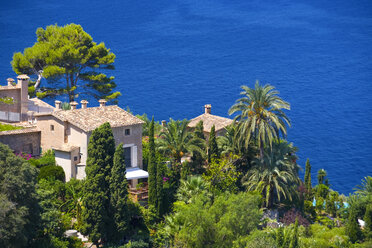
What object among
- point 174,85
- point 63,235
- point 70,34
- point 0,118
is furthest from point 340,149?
point 63,235

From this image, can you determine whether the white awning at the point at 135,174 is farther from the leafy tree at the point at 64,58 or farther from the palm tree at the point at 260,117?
the leafy tree at the point at 64,58

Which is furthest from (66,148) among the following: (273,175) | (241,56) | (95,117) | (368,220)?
(241,56)

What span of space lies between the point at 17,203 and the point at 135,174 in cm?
1167

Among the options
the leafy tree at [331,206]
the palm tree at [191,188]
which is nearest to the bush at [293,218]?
the leafy tree at [331,206]

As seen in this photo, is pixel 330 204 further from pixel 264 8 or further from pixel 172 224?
pixel 264 8

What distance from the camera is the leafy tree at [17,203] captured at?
104ft

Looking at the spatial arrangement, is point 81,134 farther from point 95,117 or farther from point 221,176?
point 221,176

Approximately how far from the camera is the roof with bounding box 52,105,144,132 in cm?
4291

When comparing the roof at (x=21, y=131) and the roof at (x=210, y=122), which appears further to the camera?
the roof at (x=210, y=122)

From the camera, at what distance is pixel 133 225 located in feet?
132

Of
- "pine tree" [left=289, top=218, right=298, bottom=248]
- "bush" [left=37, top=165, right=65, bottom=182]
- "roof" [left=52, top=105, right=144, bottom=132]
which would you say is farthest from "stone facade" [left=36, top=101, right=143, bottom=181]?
"pine tree" [left=289, top=218, right=298, bottom=248]

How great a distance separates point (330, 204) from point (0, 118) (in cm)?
2681

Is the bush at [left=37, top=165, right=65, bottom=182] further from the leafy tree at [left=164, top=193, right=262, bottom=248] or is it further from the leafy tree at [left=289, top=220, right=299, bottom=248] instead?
the leafy tree at [left=289, top=220, right=299, bottom=248]

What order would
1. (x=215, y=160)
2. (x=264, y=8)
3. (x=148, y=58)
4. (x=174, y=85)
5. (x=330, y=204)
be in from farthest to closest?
(x=264, y=8) → (x=148, y=58) → (x=174, y=85) → (x=330, y=204) → (x=215, y=160)
